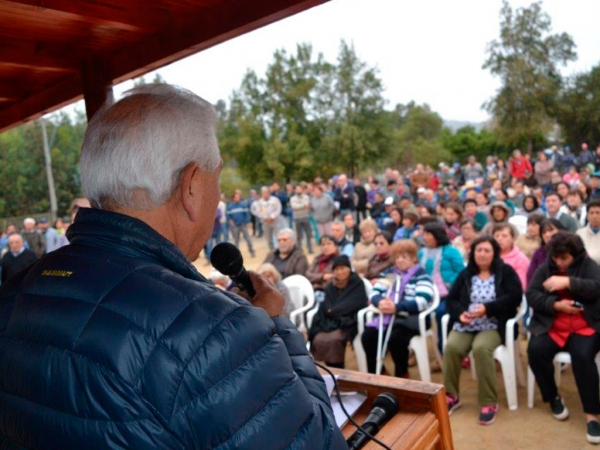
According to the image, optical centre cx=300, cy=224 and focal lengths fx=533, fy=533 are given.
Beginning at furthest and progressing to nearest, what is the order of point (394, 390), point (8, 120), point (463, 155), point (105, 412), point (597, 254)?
point (463, 155) < point (597, 254) < point (8, 120) < point (394, 390) < point (105, 412)

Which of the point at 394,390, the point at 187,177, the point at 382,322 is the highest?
the point at 187,177

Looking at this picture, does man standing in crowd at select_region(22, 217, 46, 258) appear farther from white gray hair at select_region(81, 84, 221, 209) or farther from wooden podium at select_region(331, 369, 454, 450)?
white gray hair at select_region(81, 84, 221, 209)

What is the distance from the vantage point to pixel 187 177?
40.5 inches

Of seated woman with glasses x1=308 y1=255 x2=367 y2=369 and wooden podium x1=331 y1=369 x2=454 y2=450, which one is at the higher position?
wooden podium x1=331 y1=369 x2=454 y2=450

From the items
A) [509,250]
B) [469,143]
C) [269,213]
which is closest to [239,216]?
[269,213]

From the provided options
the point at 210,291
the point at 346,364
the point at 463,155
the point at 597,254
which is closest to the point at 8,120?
the point at 210,291

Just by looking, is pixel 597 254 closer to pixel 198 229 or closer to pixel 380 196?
pixel 198 229

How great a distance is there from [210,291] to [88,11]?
1.22 metres

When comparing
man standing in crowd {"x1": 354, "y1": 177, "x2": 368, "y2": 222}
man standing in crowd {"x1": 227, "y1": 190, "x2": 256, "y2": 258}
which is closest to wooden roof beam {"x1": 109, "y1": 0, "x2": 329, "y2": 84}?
man standing in crowd {"x1": 227, "y1": 190, "x2": 256, "y2": 258}

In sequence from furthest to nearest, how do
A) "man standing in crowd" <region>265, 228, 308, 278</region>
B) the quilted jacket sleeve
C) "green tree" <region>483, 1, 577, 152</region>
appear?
"green tree" <region>483, 1, 577, 152</region> → "man standing in crowd" <region>265, 228, 308, 278</region> → the quilted jacket sleeve

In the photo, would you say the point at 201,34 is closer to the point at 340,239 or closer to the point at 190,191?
the point at 190,191

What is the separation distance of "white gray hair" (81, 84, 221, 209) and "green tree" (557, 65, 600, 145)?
30145mm

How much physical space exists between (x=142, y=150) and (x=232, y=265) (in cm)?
47

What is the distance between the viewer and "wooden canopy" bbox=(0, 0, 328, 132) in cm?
167
